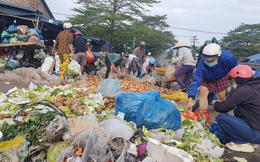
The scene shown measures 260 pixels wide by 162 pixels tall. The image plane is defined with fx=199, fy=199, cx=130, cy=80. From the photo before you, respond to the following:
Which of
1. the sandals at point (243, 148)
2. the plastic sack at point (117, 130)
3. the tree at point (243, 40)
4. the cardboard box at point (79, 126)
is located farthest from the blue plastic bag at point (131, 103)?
the tree at point (243, 40)

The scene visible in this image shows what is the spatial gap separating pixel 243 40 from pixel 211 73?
104 feet

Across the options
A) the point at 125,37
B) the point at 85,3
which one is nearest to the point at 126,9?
the point at 125,37

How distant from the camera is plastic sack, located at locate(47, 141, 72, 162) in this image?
5.92 feet

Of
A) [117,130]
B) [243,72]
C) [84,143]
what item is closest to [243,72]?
[243,72]

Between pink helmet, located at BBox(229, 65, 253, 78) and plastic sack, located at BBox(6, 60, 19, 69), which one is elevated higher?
pink helmet, located at BBox(229, 65, 253, 78)

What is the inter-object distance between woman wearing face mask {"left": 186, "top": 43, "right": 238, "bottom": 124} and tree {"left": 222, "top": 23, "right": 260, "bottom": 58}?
28902 millimetres

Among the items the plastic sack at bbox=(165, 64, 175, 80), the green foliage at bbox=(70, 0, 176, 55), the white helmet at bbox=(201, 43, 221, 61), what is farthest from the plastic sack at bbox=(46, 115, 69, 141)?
the green foliage at bbox=(70, 0, 176, 55)

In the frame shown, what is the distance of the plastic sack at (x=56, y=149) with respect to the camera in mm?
1804

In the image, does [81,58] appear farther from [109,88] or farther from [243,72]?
[243,72]

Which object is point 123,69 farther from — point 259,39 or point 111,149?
point 259,39

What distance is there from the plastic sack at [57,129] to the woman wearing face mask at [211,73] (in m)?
2.31

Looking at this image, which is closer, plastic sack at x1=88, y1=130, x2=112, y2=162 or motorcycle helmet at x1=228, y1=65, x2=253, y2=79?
plastic sack at x1=88, y1=130, x2=112, y2=162

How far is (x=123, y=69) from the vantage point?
8.80m

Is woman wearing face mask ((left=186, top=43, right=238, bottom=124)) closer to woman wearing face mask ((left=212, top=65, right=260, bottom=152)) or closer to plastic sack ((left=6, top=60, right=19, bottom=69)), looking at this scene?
woman wearing face mask ((left=212, top=65, right=260, bottom=152))
